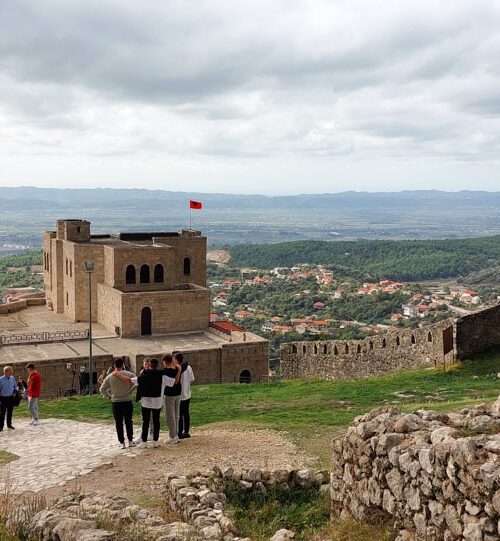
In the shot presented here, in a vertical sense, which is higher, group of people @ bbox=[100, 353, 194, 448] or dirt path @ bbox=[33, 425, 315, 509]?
group of people @ bbox=[100, 353, 194, 448]

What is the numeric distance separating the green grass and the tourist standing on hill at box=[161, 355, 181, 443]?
2887mm

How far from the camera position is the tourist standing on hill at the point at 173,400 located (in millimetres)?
12133

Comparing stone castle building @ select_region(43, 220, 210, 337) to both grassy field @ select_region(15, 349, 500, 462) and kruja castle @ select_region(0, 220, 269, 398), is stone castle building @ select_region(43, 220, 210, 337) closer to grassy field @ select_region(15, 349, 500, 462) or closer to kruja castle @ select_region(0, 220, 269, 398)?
kruja castle @ select_region(0, 220, 269, 398)

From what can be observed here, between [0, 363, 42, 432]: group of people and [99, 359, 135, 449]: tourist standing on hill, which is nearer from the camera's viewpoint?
[99, 359, 135, 449]: tourist standing on hill

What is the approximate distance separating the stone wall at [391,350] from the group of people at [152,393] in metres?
10.6

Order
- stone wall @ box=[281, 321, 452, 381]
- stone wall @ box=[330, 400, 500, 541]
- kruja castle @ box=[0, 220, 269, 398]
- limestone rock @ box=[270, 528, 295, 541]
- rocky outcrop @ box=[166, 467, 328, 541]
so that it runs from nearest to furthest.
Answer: stone wall @ box=[330, 400, 500, 541] → limestone rock @ box=[270, 528, 295, 541] → rocky outcrop @ box=[166, 467, 328, 541] → stone wall @ box=[281, 321, 452, 381] → kruja castle @ box=[0, 220, 269, 398]

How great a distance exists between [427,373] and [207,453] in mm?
10042

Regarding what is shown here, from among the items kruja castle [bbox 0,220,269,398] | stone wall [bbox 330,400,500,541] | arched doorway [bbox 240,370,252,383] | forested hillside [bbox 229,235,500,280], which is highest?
stone wall [bbox 330,400,500,541]

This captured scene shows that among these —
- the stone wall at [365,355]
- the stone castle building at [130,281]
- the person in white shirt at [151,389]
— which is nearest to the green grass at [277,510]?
the person in white shirt at [151,389]

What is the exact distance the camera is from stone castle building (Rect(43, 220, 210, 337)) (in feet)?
111

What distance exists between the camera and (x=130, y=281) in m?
36.3

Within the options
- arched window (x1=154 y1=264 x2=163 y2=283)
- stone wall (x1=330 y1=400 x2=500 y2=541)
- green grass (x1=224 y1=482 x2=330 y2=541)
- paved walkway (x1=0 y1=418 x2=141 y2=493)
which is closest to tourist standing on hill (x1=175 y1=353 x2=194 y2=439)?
paved walkway (x1=0 y1=418 x2=141 y2=493)

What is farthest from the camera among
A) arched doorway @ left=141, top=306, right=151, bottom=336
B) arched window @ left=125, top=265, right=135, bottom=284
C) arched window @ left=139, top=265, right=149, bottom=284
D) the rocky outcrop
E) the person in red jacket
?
arched window @ left=139, top=265, right=149, bottom=284

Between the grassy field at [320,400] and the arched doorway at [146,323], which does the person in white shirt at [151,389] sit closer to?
the grassy field at [320,400]
